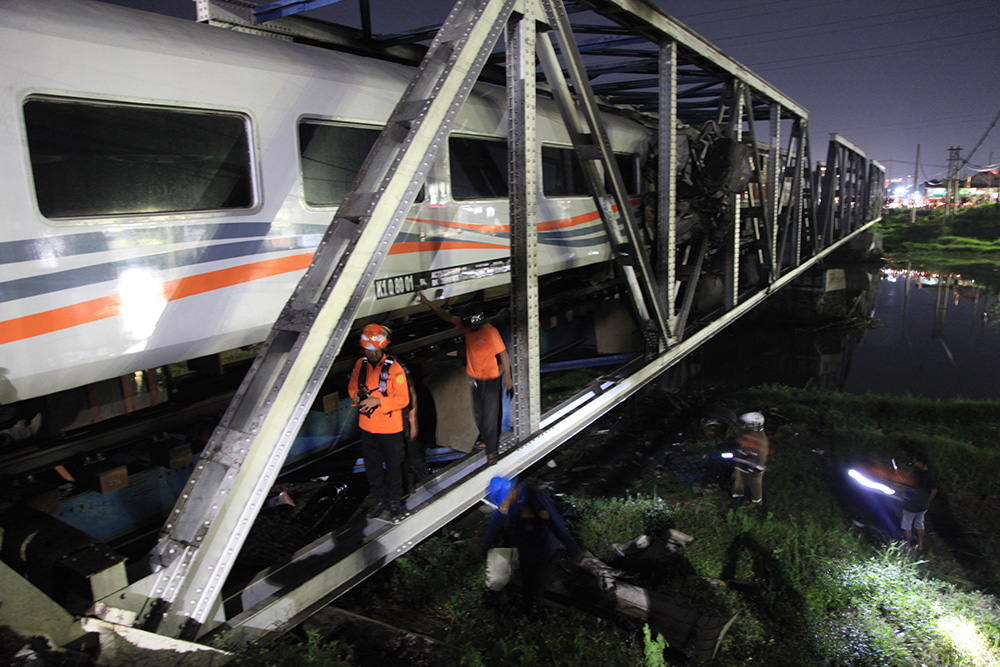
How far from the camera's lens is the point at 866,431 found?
9.10 m

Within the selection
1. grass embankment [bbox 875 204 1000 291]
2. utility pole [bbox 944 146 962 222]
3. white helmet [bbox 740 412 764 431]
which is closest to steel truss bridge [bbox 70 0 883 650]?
white helmet [bbox 740 412 764 431]

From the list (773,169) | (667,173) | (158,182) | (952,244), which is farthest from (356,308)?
(952,244)

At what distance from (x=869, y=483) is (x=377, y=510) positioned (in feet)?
19.3

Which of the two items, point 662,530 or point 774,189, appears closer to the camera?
point 662,530

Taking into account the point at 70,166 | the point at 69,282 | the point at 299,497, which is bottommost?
the point at 299,497

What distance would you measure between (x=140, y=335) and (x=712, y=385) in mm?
11965

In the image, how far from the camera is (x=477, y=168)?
5.77 meters

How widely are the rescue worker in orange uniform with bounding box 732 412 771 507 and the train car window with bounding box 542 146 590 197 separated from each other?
3447 mm

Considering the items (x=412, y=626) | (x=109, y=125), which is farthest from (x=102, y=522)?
(x=109, y=125)

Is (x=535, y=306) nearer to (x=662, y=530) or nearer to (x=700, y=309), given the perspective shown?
(x=662, y=530)

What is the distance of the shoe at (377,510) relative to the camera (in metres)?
3.60

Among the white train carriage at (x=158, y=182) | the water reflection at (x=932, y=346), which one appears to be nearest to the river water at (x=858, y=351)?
the water reflection at (x=932, y=346)

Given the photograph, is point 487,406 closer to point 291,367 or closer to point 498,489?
point 498,489

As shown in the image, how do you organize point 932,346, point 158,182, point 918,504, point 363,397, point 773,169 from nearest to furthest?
point 158,182 → point 363,397 → point 918,504 → point 773,169 → point 932,346
